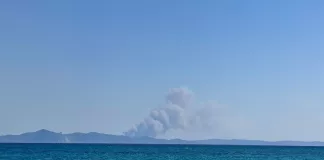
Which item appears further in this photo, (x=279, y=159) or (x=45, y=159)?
(x=279, y=159)

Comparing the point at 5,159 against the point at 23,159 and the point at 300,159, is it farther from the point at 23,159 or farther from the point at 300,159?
the point at 300,159

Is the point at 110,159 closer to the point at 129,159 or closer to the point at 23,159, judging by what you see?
the point at 129,159

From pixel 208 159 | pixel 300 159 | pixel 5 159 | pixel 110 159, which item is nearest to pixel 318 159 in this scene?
pixel 300 159

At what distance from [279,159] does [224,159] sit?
A: 9.70 m

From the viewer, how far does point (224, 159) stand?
83875 millimetres

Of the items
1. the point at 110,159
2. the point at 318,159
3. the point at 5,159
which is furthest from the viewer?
the point at 318,159

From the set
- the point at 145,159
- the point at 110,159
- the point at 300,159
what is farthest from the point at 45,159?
the point at 300,159

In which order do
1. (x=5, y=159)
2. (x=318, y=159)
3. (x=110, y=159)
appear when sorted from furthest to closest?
(x=318, y=159)
(x=110, y=159)
(x=5, y=159)

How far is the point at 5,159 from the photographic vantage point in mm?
73188

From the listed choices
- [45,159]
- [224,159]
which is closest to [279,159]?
[224,159]

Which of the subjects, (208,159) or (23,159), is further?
(208,159)

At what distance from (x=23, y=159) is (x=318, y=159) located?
4388 centimetres

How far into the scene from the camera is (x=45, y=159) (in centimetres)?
7412

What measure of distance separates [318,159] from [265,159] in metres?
8.00
